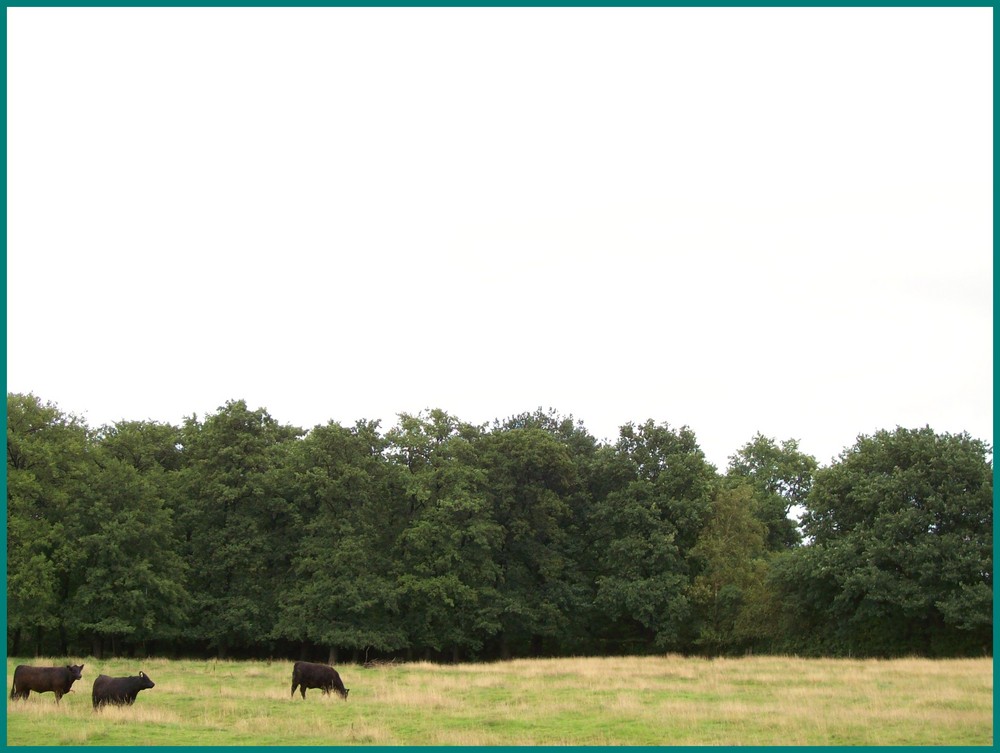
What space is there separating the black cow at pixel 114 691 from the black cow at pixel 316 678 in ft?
12.8

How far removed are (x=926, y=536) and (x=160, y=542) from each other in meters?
39.2

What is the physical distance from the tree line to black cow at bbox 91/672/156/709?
88.0ft

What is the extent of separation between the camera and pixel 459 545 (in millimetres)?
55031

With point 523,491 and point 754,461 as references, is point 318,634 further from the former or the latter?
point 754,461

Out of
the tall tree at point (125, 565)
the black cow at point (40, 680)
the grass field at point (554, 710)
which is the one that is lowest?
the grass field at point (554, 710)

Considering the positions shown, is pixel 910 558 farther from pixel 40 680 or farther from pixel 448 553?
pixel 40 680

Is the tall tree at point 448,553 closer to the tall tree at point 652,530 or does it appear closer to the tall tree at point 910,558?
the tall tree at point 652,530

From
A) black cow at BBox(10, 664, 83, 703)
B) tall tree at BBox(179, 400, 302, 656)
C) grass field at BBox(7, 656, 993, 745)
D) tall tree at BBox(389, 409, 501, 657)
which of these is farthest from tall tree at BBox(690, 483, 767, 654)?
Answer: black cow at BBox(10, 664, 83, 703)

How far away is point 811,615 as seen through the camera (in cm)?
5072

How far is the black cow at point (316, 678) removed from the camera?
79.3 ft

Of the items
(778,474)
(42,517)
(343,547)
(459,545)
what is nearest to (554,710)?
(343,547)

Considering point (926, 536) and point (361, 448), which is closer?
point (926, 536)

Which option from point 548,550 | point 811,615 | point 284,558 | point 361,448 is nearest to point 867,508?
point 811,615

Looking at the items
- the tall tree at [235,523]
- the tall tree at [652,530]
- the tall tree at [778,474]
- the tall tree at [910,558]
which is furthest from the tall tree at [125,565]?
the tall tree at [778,474]
